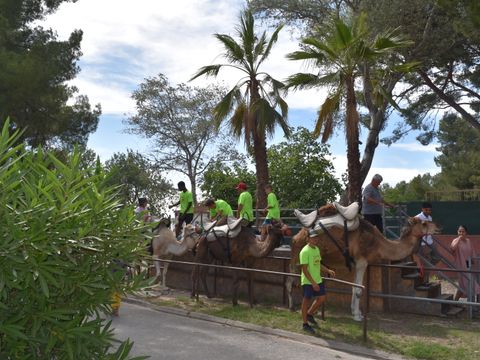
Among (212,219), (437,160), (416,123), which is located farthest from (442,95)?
(437,160)

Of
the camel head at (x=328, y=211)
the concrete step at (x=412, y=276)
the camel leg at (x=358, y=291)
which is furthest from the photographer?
the concrete step at (x=412, y=276)

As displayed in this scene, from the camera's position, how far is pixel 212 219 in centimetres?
1564

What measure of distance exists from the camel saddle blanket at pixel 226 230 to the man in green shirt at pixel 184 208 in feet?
8.09

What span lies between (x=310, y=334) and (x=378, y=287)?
97.4 inches

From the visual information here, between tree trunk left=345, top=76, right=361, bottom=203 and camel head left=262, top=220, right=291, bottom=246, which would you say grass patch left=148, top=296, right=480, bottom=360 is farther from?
tree trunk left=345, top=76, right=361, bottom=203

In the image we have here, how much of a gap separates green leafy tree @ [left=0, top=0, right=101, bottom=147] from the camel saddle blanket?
11202 millimetres

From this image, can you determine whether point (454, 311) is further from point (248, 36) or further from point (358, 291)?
point (248, 36)

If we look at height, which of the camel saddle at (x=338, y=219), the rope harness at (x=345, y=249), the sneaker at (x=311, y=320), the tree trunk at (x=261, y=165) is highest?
the tree trunk at (x=261, y=165)

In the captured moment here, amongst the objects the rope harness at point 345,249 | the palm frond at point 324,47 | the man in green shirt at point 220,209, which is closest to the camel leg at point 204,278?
the man in green shirt at point 220,209

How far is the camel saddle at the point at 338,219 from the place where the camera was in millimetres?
11852

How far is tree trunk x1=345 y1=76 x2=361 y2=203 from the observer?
1573cm

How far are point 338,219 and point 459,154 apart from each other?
41446mm

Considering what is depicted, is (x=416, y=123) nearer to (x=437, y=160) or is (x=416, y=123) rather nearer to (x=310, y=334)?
(x=310, y=334)

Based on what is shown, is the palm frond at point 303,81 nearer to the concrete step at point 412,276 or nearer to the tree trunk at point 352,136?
the tree trunk at point 352,136
